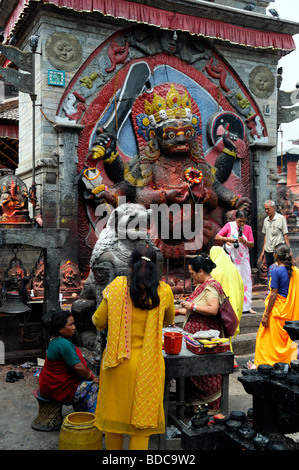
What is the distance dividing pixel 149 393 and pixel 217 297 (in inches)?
49.8

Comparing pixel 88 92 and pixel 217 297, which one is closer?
pixel 217 297

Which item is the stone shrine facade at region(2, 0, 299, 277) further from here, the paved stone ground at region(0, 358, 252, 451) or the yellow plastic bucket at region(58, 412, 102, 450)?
the yellow plastic bucket at region(58, 412, 102, 450)

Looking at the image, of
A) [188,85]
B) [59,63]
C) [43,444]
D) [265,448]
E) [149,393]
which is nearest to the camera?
[265,448]

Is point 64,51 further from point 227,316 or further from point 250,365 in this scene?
point 227,316

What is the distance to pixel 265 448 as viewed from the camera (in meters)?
2.50

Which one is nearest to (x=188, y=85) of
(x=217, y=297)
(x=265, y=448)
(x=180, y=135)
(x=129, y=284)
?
(x=180, y=135)

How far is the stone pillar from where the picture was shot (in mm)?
9180

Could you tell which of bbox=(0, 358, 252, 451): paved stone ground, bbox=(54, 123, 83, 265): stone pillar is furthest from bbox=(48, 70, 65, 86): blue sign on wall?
bbox=(0, 358, 252, 451): paved stone ground

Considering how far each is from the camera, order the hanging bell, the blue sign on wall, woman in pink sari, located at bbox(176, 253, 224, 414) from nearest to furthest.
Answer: woman in pink sari, located at bbox(176, 253, 224, 414) → the hanging bell → the blue sign on wall

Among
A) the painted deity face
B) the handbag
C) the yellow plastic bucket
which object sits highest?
the painted deity face

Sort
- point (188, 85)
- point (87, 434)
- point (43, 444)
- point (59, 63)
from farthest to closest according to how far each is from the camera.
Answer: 1. point (188, 85)
2. point (59, 63)
3. point (43, 444)
4. point (87, 434)

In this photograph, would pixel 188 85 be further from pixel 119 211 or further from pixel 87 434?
pixel 87 434

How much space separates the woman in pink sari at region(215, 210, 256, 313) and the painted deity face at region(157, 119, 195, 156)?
2.98 m

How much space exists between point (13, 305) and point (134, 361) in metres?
3.10
